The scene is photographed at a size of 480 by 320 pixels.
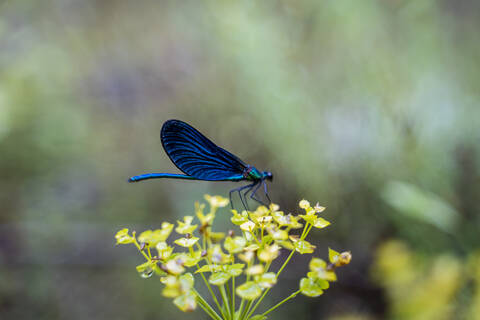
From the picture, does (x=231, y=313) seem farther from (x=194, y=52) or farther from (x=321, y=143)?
(x=194, y=52)

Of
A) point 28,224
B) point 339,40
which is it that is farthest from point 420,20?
point 28,224

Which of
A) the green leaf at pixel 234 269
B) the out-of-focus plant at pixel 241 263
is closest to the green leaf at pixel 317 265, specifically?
the out-of-focus plant at pixel 241 263

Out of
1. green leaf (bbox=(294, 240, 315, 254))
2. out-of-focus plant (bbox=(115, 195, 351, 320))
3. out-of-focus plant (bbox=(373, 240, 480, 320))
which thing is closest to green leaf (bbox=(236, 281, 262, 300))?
out-of-focus plant (bbox=(115, 195, 351, 320))

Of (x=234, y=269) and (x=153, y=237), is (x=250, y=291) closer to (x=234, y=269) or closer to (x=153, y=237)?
(x=234, y=269)

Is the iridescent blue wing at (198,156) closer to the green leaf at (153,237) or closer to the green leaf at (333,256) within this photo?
the green leaf at (153,237)

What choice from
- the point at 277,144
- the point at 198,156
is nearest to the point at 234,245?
the point at 198,156

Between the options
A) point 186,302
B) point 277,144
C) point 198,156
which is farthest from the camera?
point 277,144
